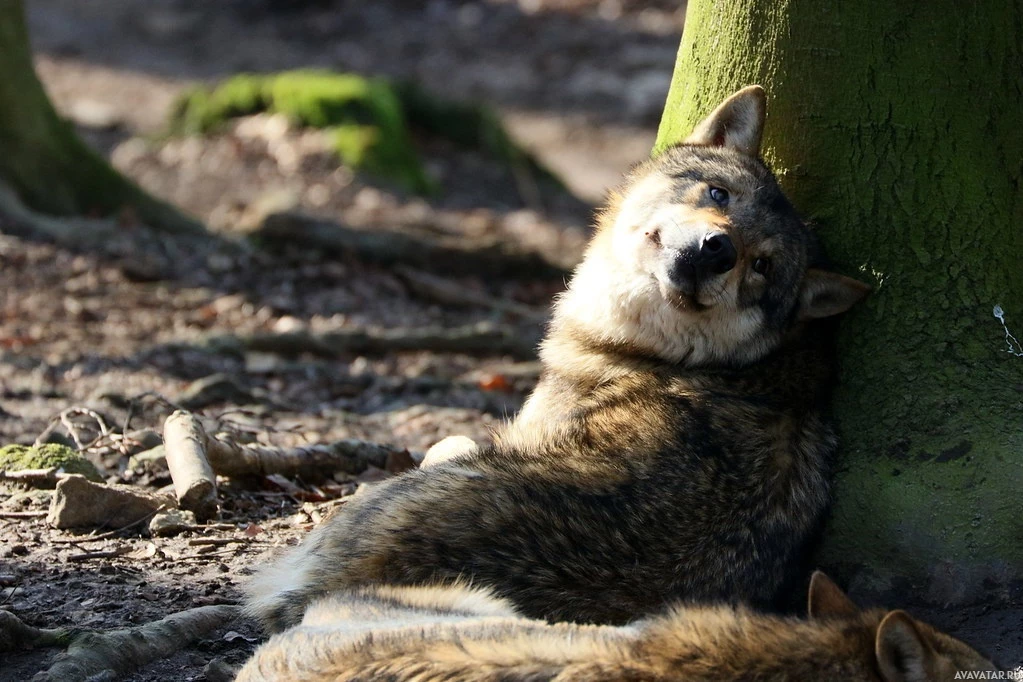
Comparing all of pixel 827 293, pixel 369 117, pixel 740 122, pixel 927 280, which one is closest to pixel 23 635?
pixel 827 293

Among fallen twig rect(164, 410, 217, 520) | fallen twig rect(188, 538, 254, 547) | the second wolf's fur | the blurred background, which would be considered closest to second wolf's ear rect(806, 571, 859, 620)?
the second wolf's fur

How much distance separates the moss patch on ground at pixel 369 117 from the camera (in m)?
14.5

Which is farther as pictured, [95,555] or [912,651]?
[95,555]

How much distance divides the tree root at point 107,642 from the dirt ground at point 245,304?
0.06m

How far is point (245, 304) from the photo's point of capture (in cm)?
1027

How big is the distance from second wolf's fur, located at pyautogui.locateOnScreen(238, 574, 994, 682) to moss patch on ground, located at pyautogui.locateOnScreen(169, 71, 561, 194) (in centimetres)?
1110

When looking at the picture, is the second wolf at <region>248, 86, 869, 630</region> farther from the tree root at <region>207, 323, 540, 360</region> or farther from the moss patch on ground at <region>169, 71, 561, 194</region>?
the moss patch on ground at <region>169, 71, 561, 194</region>

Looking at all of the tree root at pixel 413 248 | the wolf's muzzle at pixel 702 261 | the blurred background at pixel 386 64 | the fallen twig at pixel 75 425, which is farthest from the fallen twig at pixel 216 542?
the blurred background at pixel 386 64

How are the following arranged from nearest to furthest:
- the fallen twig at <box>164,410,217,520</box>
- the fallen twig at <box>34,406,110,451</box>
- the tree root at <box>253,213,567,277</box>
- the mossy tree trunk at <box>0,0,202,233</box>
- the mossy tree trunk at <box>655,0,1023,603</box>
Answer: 1. the mossy tree trunk at <box>655,0,1023,603</box>
2. the fallen twig at <box>164,410,217,520</box>
3. the fallen twig at <box>34,406,110,451</box>
4. the mossy tree trunk at <box>0,0,202,233</box>
5. the tree root at <box>253,213,567,277</box>

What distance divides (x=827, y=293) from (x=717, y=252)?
1.80 ft

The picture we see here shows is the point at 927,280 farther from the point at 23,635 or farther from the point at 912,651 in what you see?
the point at 23,635

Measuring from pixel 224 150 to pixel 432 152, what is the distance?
292 centimetres

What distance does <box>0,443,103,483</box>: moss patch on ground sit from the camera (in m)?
6.09

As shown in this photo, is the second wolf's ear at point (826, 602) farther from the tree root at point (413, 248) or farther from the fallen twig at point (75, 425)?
the tree root at point (413, 248)
